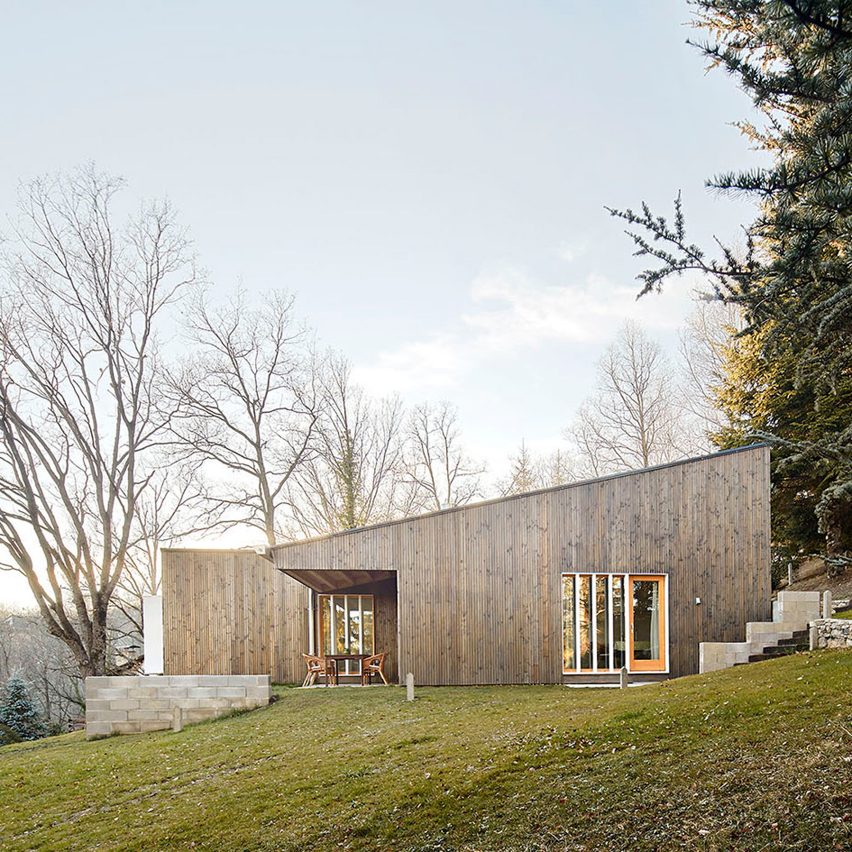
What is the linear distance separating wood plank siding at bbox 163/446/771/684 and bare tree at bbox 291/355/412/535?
13.0 meters

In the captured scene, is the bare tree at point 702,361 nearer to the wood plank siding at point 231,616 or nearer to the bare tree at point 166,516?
the wood plank siding at point 231,616

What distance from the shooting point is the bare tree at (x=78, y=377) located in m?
19.8

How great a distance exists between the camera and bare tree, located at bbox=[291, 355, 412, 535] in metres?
28.5

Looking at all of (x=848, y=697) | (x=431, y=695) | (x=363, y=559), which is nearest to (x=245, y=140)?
(x=363, y=559)

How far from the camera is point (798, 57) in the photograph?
166 inches

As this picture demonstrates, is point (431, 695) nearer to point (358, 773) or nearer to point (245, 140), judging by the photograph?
point (358, 773)

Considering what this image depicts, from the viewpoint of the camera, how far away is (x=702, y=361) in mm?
27828

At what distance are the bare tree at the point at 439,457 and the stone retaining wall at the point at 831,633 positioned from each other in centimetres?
2004

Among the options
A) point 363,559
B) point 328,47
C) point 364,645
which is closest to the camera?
point 363,559

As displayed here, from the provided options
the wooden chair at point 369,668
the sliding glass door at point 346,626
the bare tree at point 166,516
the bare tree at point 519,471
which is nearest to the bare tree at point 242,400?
the bare tree at point 166,516

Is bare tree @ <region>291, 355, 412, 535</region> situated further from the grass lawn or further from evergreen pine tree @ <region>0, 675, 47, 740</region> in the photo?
the grass lawn

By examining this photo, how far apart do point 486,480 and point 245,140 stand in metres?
18.3

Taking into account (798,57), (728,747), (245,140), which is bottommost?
(728,747)

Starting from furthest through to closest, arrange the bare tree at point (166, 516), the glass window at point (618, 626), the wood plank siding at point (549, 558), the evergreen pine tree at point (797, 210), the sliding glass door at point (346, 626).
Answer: the bare tree at point (166, 516), the sliding glass door at point (346, 626), the glass window at point (618, 626), the wood plank siding at point (549, 558), the evergreen pine tree at point (797, 210)
